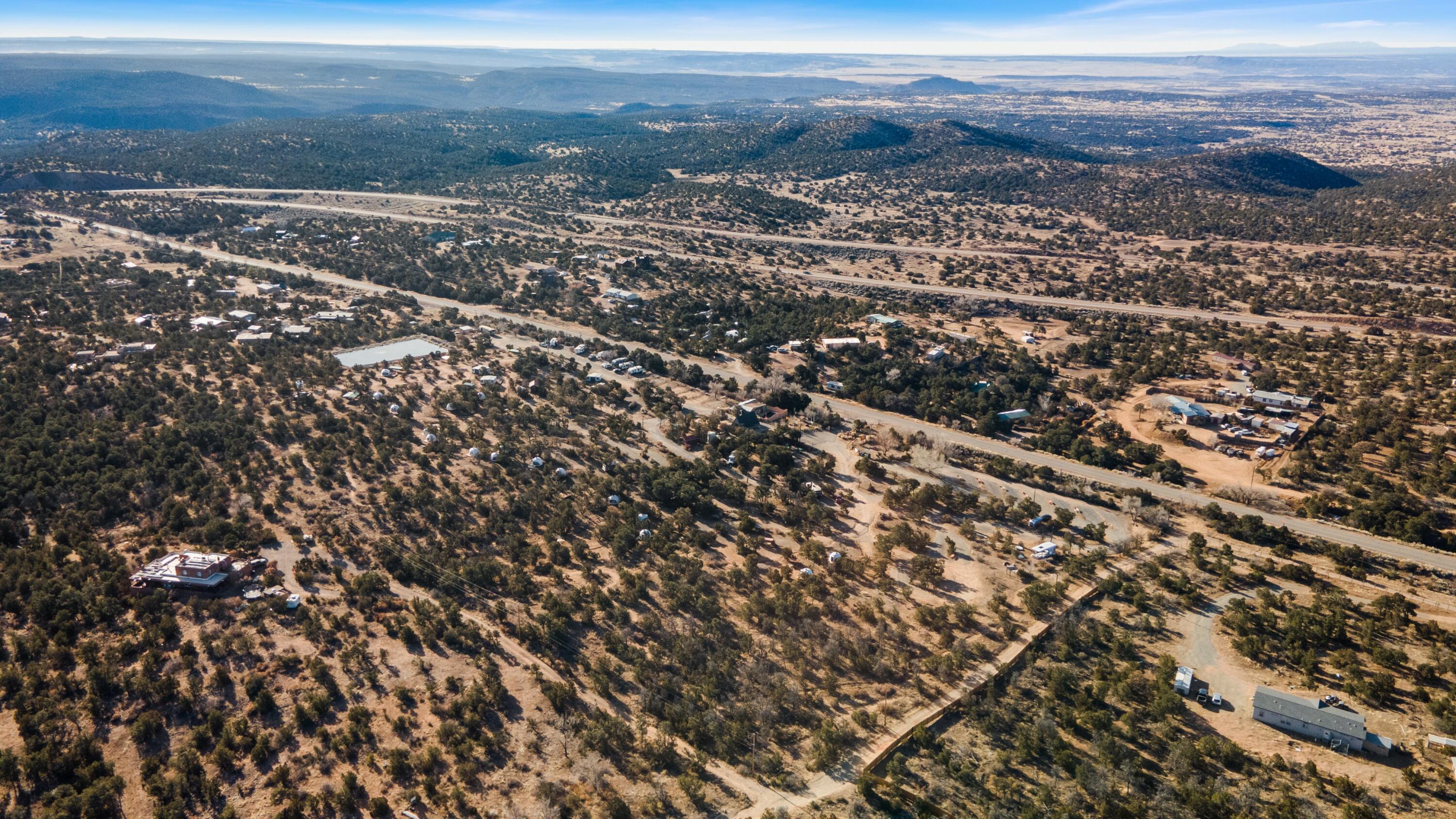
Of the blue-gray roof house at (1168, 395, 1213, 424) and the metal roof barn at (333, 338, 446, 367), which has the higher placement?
the metal roof barn at (333, 338, 446, 367)

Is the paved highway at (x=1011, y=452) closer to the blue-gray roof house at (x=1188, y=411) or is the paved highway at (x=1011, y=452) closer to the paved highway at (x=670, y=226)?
the blue-gray roof house at (x=1188, y=411)

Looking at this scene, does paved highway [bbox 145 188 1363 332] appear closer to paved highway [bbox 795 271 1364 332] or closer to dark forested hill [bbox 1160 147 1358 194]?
paved highway [bbox 795 271 1364 332]

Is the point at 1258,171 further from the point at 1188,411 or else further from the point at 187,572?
the point at 187,572

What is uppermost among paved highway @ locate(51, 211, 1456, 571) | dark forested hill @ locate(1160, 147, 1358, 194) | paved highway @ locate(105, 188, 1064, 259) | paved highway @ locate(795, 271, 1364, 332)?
dark forested hill @ locate(1160, 147, 1358, 194)

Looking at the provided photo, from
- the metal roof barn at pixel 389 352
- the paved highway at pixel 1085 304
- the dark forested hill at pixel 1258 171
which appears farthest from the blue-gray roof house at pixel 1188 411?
the dark forested hill at pixel 1258 171

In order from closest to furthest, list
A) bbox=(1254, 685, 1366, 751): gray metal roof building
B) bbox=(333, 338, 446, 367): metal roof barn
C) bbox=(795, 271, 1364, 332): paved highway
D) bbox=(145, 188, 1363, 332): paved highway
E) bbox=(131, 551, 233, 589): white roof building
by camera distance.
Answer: bbox=(1254, 685, 1366, 751): gray metal roof building → bbox=(131, 551, 233, 589): white roof building → bbox=(333, 338, 446, 367): metal roof barn → bbox=(795, 271, 1364, 332): paved highway → bbox=(145, 188, 1363, 332): paved highway

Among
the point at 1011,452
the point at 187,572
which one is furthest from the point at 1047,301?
the point at 187,572

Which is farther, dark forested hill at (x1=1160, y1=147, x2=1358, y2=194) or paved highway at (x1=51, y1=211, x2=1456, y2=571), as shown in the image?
dark forested hill at (x1=1160, y1=147, x2=1358, y2=194)

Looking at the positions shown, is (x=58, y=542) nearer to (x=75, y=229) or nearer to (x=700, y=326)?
(x=700, y=326)

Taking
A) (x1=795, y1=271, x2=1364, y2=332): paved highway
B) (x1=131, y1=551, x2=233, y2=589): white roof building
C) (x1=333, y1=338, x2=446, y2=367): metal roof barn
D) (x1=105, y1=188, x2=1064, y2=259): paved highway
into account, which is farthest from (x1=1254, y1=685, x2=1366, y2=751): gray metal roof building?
(x1=105, y1=188, x2=1064, y2=259): paved highway
